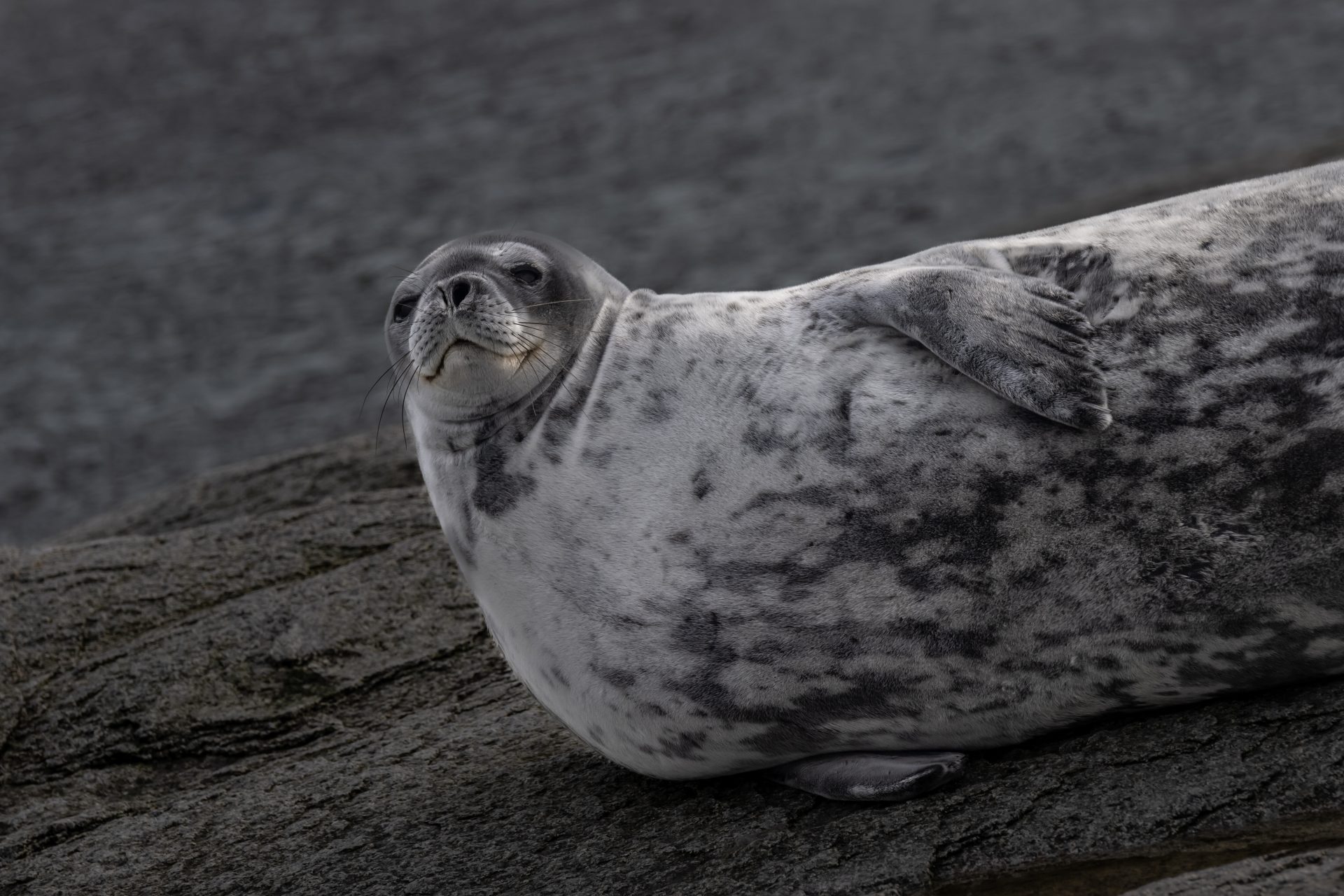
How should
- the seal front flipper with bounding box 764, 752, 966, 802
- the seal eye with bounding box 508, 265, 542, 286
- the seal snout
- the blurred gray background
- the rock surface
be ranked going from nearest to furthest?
the rock surface
the seal front flipper with bounding box 764, 752, 966, 802
the seal snout
the seal eye with bounding box 508, 265, 542, 286
the blurred gray background

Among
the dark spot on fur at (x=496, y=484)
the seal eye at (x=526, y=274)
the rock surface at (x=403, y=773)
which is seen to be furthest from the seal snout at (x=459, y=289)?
the rock surface at (x=403, y=773)

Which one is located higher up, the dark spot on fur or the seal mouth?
the seal mouth

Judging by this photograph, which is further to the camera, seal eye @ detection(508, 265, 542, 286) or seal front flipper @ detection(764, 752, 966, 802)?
seal eye @ detection(508, 265, 542, 286)

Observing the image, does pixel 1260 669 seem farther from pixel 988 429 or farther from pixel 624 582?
pixel 624 582

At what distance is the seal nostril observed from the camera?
3.41 meters

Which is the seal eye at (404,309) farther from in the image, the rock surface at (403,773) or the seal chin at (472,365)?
the rock surface at (403,773)

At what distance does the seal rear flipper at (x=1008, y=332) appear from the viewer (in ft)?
10.00

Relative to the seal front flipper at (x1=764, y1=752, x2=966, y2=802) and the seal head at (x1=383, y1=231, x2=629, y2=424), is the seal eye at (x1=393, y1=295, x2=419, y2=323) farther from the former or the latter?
the seal front flipper at (x1=764, y1=752, x2=966, y2=802)

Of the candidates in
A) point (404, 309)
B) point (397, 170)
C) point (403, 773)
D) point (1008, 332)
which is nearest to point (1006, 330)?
point (1008, 332)

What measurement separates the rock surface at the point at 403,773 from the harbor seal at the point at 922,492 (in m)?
0.12

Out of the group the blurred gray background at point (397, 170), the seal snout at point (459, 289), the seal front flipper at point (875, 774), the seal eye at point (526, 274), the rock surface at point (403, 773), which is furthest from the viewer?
the blurred gray background at point (397, 170)

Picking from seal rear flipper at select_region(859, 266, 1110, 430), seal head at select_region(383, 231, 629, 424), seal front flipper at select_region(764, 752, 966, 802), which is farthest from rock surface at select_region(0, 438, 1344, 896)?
seal head at select_region(383, 231, 629, 424)

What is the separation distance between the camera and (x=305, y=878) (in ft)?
11.8

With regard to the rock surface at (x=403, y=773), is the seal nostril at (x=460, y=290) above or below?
above
